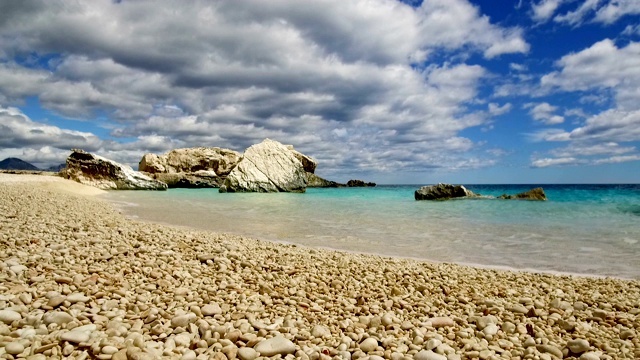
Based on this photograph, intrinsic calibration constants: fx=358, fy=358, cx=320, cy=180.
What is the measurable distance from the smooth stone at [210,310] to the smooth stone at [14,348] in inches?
57.7

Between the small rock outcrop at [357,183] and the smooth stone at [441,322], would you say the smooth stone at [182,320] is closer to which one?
the smooth stone at [441,322]

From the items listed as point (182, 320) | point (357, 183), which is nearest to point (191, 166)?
point (357, 183)

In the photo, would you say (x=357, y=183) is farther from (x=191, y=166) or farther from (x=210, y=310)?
(x=210, y=310)

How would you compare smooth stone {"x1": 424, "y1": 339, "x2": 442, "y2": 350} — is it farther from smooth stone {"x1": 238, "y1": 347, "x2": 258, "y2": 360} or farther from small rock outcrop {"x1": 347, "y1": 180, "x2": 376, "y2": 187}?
small rock outcrop {"x1": 347, "y1": 180, "x2": 376, "y2": 187}

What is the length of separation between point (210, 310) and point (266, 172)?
42.6m

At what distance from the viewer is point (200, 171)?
59.7 meters

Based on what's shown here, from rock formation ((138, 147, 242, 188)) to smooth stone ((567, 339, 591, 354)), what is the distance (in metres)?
59.1

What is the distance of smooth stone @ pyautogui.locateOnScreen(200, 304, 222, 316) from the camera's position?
3734mm

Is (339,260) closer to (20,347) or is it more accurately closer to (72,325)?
(72,325)

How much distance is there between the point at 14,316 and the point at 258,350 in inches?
89.8

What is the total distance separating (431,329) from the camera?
3719mm

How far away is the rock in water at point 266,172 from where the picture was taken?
143ft

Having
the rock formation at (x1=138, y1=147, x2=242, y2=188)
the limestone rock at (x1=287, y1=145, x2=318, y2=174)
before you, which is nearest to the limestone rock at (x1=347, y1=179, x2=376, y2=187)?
the limestone rock at (x1=287, y1=145, x2=318, y2=174)

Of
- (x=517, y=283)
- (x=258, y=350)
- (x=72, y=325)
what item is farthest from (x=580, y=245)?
(x=72, y=325)
